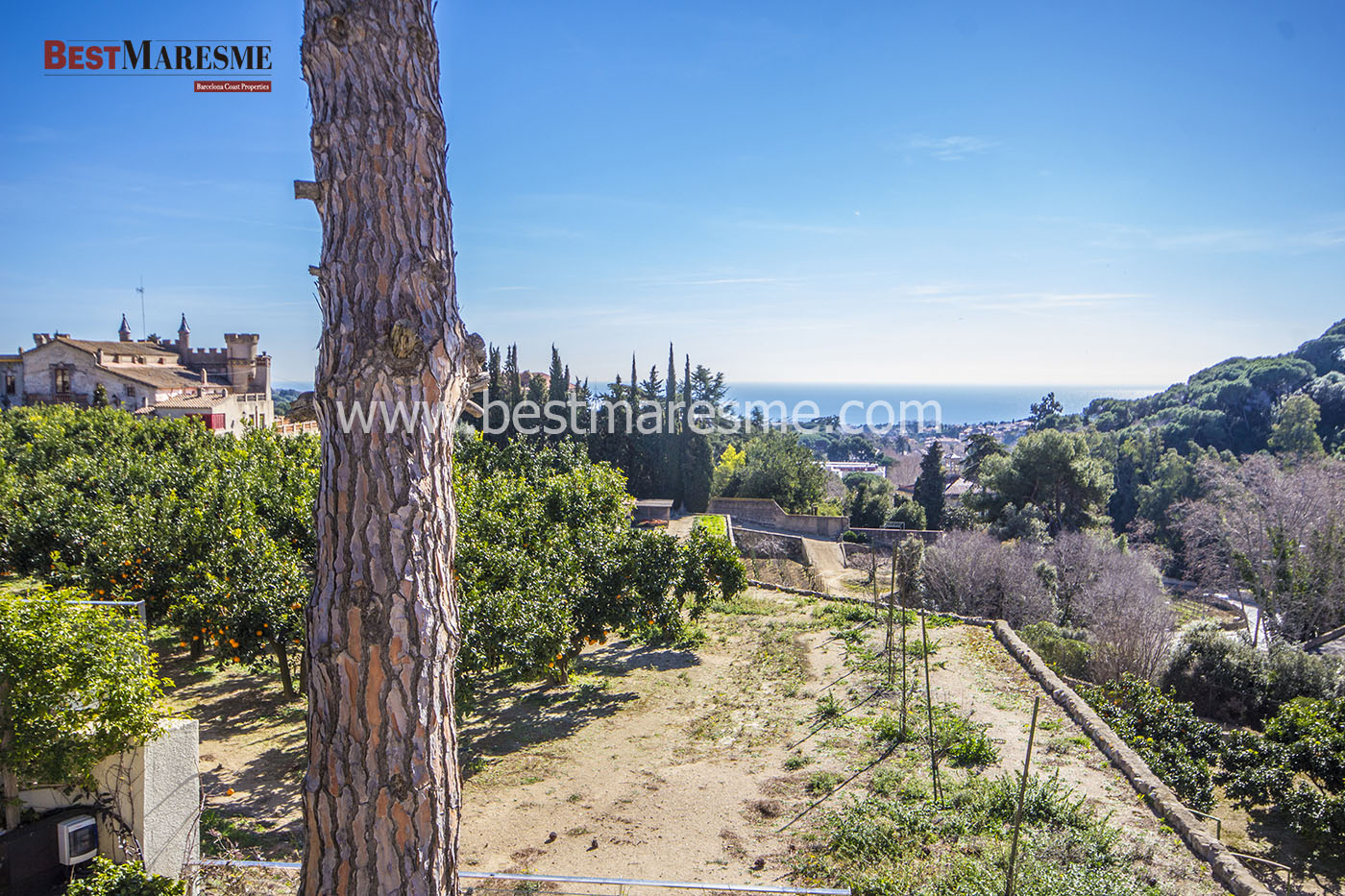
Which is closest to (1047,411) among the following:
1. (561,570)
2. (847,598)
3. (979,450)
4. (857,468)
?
(857,468)

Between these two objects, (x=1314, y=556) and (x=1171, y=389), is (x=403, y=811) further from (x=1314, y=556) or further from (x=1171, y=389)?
(x=1171, y=389)

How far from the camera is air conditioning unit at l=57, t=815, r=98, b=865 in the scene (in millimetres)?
4523

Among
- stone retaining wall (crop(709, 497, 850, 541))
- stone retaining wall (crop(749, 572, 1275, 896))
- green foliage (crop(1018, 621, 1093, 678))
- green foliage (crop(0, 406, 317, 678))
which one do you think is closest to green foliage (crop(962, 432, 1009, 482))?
stone retaining wall (crop(709, 497, 850, 541))

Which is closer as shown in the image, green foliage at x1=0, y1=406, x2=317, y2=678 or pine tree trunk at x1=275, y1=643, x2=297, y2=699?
green foliage at x1=0, y1=406, x2=317, y2=678

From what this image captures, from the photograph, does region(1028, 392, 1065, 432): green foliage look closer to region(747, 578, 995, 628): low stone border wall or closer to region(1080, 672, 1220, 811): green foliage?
region(747, 578, 995, 628): low stone border wall

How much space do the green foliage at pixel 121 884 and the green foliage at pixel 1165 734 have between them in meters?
10.3

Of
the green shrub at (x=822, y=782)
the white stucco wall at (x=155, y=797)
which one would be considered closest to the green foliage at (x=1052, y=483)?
the green shrub at (x=822, y=782)

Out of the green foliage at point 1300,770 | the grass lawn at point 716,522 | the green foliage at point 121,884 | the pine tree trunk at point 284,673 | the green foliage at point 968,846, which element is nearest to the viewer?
the green foliage at point 121,884

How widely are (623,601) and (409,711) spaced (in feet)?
30.3

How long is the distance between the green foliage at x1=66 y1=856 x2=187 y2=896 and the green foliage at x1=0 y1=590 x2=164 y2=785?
591 millimetres

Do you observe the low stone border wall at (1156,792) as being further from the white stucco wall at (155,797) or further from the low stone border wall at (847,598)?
the white stucco wall at (155,797)

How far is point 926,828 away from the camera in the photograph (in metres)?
6.66

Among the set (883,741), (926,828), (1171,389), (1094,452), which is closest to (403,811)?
(926,828)

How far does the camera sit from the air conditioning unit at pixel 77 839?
4523 mm
